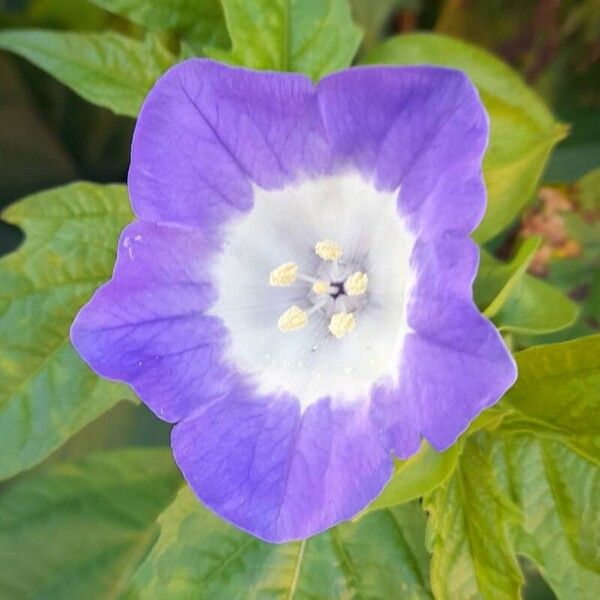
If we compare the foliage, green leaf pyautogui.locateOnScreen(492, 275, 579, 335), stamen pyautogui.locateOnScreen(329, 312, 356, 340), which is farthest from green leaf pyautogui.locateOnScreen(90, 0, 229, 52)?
green leaf pyautogui.locateOnScreen(492, 275, 579, 335)

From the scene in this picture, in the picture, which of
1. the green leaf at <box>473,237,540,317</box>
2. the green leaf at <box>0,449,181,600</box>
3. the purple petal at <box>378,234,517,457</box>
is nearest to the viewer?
the purple petal at <box>378,234,517,457</box>

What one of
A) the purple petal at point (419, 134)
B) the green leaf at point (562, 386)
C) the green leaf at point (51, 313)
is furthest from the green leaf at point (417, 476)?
the green leaf at point (51, 313)

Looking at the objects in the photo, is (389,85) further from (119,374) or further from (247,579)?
(247,579)

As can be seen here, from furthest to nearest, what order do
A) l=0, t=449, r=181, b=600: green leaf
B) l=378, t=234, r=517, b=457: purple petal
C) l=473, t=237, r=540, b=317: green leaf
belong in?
l=0, t=449, r=181, b=600: green leaf → l=473, t=237, r=540, b=317: green leaf → l=378, t=234, r=517, b=457: purple petal

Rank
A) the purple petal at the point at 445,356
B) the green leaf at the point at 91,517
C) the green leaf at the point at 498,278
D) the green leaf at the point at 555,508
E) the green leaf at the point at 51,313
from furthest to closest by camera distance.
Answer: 1. the green leaf at the point at 91,517
2. the green leaf at the point at 51,313
3. the green leaf at the point at 555,508
4. the green leaf at the point at 498,278
5. the purple petal at the point at 445,356

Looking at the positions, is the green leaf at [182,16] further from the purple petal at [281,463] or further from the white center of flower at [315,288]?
the purple petal at [281,463]

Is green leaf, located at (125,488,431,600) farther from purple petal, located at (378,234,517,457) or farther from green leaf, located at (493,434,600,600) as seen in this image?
purple petal, located at (378,234,517,457)
